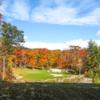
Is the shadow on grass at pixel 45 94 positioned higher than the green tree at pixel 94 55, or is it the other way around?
the green tree at pixel 94 55

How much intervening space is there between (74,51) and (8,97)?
13943cm

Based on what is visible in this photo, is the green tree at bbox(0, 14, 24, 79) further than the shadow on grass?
Yes

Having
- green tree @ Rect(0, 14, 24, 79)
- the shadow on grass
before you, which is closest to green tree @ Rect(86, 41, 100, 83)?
green tree @ Rect(0, 14, 24, 79)

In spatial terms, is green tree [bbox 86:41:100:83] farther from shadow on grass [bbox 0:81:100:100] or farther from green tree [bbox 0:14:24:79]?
shadow on grass [bbox 0:81:100:100]

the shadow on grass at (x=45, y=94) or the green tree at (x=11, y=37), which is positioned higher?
the green tree at (x=11, y=37)

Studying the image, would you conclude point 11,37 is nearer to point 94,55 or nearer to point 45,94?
point 94,55

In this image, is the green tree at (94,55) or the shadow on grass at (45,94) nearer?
the shadow on grass at (45,94)

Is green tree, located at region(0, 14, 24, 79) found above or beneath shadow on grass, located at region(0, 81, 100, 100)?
above

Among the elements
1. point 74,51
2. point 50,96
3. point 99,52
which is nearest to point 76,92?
point 50,96

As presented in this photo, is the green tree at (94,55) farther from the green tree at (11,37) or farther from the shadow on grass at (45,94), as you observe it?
the shadow on grass at (45,94)

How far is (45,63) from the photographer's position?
5974 inches

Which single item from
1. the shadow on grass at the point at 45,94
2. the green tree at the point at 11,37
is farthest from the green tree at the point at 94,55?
the shadow on grass at the point at 45,94

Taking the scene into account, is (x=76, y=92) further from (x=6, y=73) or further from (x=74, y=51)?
(x=74, y=51)

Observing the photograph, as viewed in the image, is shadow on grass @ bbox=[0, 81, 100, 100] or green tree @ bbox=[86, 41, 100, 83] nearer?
shadow on grass @ bbox=[0, 81, 100, 100]
